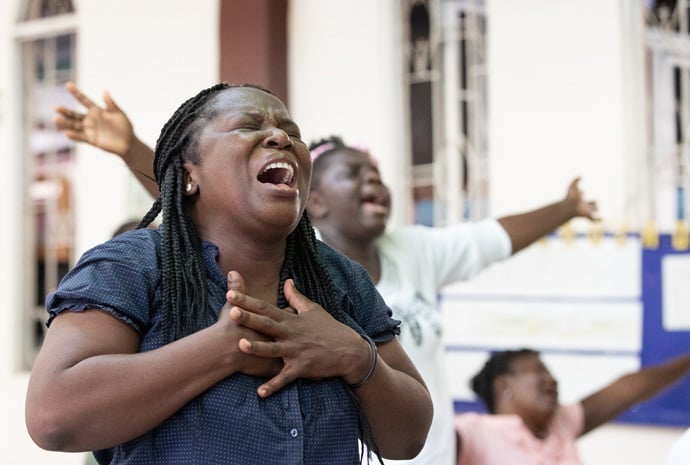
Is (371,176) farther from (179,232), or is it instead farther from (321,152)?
(179,232)

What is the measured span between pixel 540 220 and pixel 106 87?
343 cm

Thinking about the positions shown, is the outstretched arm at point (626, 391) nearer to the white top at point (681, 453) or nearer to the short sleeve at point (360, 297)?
the white top at point (681, 453)

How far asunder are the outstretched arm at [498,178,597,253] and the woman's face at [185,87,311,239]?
140cm

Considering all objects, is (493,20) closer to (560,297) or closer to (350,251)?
(560,297)

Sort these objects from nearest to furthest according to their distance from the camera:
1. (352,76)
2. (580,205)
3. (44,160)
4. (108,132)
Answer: (108,132) < (580,205) < (352,76) < (44,160)

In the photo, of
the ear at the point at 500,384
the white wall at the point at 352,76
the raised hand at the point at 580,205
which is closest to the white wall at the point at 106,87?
the white wall at the point at 352,76

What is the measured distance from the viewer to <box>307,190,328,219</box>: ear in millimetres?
2604

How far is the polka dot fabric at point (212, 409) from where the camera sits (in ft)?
4.08

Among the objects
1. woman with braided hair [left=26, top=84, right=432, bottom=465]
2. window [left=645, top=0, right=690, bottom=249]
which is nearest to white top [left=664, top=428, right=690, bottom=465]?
woman with braided hair [left=26, top=84, right=432, bottom=465]

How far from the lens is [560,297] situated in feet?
13.3

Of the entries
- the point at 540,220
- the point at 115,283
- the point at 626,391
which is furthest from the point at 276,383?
the point at 626,391

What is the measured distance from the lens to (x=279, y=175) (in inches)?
55.4

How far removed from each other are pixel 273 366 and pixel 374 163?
4.87 ft

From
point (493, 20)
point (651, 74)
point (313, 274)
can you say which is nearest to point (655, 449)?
point (651, 74)
